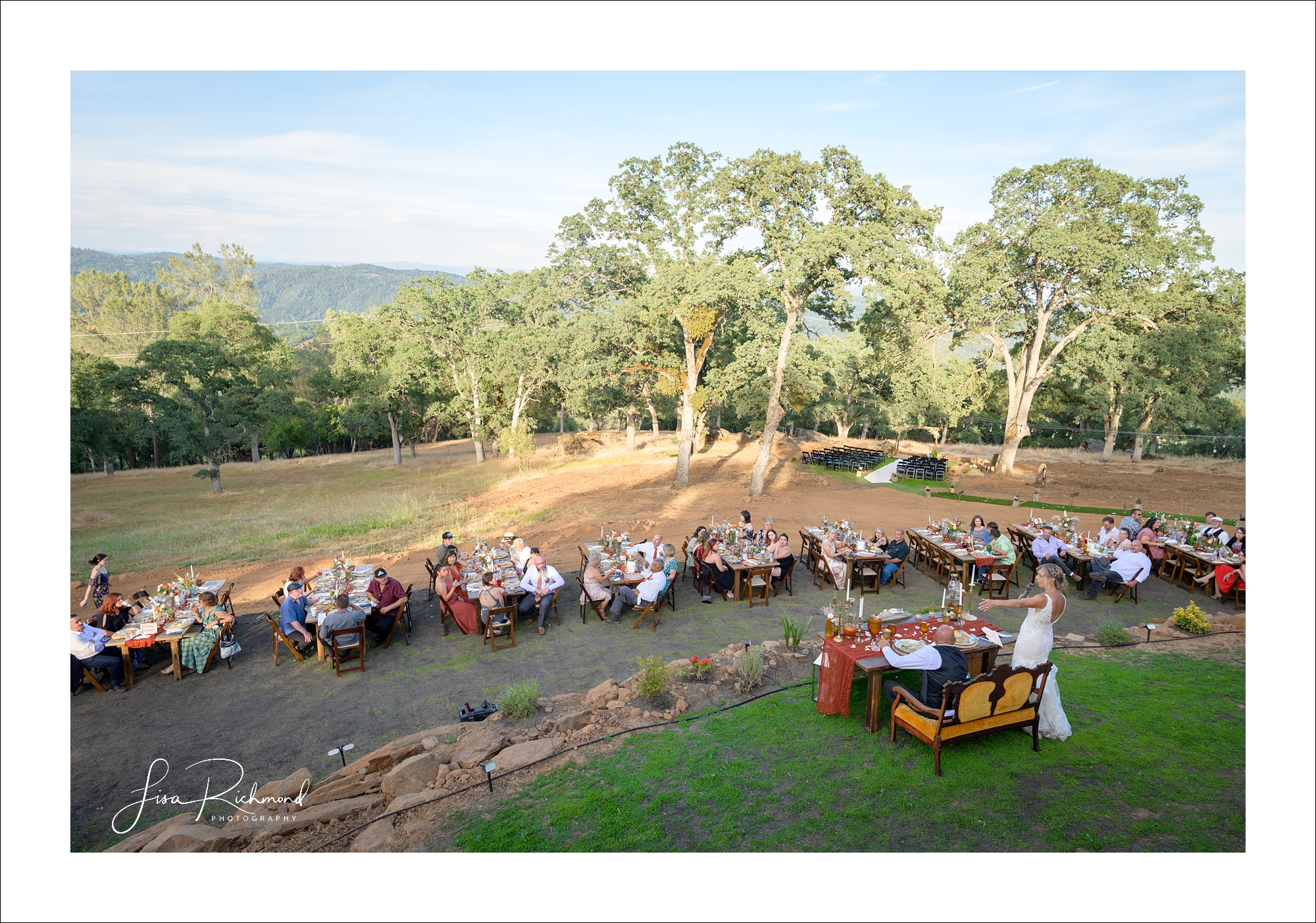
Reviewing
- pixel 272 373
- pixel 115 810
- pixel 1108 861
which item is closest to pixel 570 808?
pixel 1108 861

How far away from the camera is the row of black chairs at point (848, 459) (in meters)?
30.4

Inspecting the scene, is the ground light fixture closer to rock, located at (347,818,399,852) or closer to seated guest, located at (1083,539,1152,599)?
rock, located at (347,818,399,852)

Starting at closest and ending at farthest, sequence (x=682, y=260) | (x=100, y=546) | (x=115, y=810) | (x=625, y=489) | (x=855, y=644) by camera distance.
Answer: (x=115, y=810), (x=855, y=644), (x=100, y=546), (x=682, y=260), (x=625, y=489)

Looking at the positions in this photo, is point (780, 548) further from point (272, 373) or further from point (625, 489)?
point (272, 373)

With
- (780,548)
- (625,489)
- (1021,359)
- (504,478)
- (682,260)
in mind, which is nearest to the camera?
(780,548)

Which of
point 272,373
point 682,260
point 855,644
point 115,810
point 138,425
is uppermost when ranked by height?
point 682,260

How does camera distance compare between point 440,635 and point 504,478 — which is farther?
point 504,478

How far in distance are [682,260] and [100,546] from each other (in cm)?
2107

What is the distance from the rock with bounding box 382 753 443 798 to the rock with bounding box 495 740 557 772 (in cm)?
59

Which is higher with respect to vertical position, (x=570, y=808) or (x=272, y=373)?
(x=272, y=373)

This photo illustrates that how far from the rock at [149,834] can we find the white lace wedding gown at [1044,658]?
764 cm

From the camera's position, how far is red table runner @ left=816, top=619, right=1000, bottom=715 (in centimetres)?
612

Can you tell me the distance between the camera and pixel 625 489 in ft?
82.2

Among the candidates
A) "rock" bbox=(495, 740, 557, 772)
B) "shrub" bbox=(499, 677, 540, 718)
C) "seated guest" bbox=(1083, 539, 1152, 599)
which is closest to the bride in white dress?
"rock" bbox=(495, 740, 557, 772)
